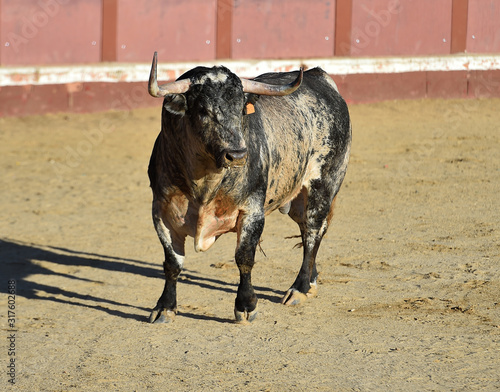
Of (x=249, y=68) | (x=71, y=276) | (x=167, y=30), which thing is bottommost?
(x=71, y=276)

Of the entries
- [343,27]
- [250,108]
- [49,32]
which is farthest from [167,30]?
[250,108]

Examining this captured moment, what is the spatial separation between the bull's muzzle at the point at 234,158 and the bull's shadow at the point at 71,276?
135 cm

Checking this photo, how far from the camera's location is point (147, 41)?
1420cm

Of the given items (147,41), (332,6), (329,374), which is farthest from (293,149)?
(332,6)

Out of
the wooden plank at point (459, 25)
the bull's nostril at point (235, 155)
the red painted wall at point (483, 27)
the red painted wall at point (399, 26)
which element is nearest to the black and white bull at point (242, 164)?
the bull's nostril at point (235, 155)

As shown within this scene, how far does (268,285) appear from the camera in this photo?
6770 millimetres

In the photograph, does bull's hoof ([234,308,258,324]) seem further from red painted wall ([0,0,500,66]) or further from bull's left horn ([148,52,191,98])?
red painted wall ([0,0,500,66])

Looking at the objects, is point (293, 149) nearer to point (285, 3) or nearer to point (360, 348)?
point (360, 348)

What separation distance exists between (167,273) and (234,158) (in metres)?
1.26

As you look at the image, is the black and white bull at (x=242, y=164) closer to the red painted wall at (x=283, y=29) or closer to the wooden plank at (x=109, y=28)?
the wooden plank at (x=109, y=28)

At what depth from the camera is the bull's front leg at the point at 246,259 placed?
5.83 meters

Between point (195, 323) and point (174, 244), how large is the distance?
0.57 meters

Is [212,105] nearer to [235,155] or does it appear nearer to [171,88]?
[171,88]

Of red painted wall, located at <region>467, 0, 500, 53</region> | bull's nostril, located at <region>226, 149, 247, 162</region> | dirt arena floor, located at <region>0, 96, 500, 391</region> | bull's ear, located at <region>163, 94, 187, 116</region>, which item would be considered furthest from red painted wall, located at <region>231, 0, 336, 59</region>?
bull's nostril, located at <region>226, 149, 247, 162</region>
